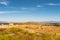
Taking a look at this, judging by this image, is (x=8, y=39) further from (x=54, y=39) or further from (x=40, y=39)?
(x=54, y=39)

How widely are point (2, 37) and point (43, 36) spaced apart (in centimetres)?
412

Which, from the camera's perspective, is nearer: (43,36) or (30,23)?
(43,36)

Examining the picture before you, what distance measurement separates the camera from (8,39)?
21531 millimetres

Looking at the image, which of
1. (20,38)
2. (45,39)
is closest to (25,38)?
(20,38)

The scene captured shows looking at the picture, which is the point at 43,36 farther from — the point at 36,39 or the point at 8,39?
the point at 8,39

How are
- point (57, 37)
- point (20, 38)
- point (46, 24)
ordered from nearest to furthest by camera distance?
1. point (20, 38)
2. point (57, 37)
3. point (46, 24)

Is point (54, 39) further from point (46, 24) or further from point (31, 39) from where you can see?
point (46, 24)

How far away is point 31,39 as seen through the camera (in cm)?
2147

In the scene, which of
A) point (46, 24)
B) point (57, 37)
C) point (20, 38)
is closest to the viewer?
point (20, 38)

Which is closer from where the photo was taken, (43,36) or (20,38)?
(20,38)

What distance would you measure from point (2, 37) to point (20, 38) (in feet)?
5.93

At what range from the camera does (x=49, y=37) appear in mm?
22562

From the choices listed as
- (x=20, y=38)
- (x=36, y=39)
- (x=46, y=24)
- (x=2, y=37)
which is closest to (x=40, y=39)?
(x=36, y=39)

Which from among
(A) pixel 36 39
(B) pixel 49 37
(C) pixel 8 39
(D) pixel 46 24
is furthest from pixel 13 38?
(D) pixel 46 24
